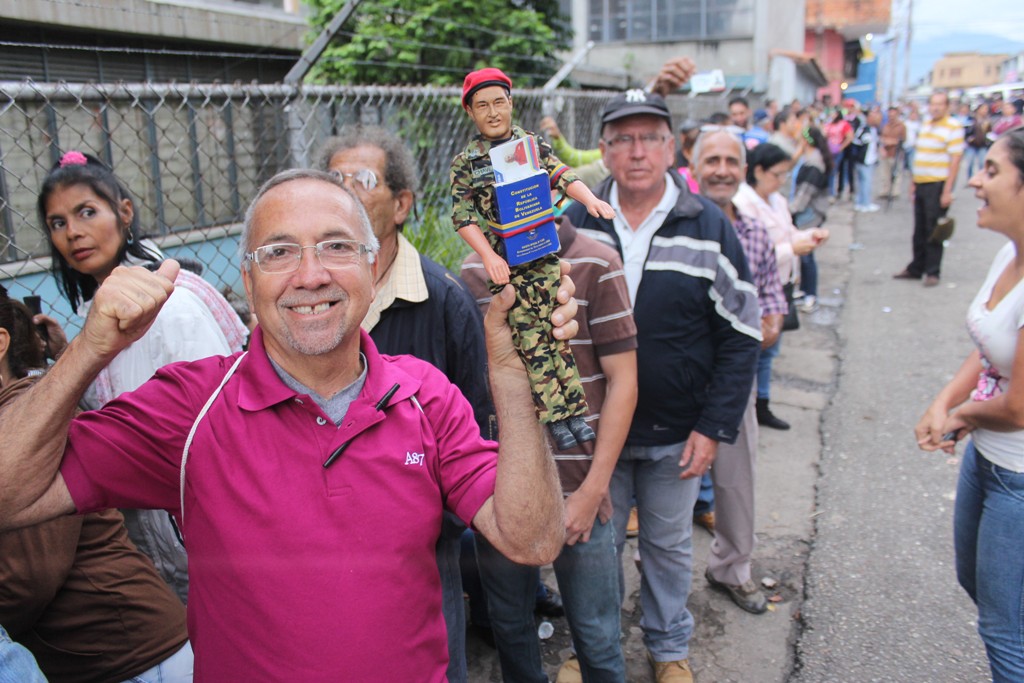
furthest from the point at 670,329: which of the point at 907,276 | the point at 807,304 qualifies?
the point at 907,276

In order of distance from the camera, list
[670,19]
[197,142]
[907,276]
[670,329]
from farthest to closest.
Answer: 1. [670,19]
2. [907,276]
3. [197,142]
4. [670,329]

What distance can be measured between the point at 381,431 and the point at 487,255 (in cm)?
49

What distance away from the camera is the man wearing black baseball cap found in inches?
120

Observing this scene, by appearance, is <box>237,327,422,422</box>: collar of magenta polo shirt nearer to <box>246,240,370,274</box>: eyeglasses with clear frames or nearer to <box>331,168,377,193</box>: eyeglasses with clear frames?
<box>246,240,370,274</box>: eyeglasses with clear frames

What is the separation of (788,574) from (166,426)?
3473mm

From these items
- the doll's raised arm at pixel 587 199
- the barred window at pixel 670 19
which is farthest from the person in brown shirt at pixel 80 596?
the barred window at pixel 670 19

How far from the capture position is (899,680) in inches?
130

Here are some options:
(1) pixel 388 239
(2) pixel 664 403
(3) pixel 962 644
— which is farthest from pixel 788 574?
(1) pixel 388 239

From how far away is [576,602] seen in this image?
2795 mm

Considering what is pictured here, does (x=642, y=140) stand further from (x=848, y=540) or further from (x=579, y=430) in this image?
(x=848, y=540)

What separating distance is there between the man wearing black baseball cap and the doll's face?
122cm

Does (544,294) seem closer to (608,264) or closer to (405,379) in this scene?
(405,379)

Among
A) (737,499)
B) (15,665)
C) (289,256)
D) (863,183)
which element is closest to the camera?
(15,665)

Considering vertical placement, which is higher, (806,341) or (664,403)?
(664,403)
